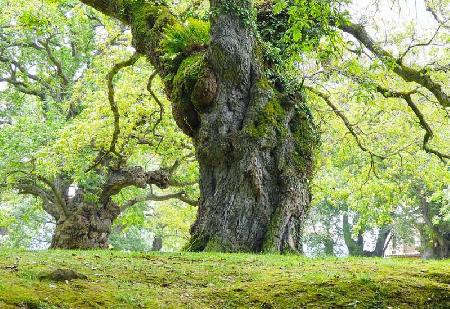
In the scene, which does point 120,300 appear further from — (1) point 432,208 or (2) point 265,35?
(1) point 432,208

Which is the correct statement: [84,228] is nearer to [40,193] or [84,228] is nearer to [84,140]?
[40,193]

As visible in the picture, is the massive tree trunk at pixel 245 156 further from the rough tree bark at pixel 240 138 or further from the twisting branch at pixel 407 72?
the twisting branch at pixel 407 72

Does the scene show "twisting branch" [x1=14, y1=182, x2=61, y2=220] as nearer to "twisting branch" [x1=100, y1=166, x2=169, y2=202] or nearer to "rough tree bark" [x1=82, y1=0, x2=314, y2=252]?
"twisting branch" [x1=100, y1=166, x2=169, y2=202]

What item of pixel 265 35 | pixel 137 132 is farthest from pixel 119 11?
pixel 137 132

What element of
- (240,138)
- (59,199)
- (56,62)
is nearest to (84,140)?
(59,199)

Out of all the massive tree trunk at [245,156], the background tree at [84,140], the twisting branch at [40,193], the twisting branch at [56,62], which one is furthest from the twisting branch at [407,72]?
the twisting branch at [56,62]

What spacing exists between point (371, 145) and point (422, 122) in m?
2.92

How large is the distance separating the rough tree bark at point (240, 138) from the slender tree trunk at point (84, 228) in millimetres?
9126

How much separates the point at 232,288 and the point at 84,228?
46.8 ft

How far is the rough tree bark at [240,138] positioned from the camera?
952cm

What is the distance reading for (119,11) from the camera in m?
12.0

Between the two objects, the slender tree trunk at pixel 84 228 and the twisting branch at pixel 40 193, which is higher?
the twisting branch at pixel 40 193

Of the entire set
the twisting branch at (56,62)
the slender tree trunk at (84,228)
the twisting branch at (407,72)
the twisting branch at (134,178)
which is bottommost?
the slender tree trunk at (84,228)

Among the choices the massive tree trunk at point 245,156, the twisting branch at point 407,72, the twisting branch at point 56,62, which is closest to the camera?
the massive tree trunk at point 245,156
